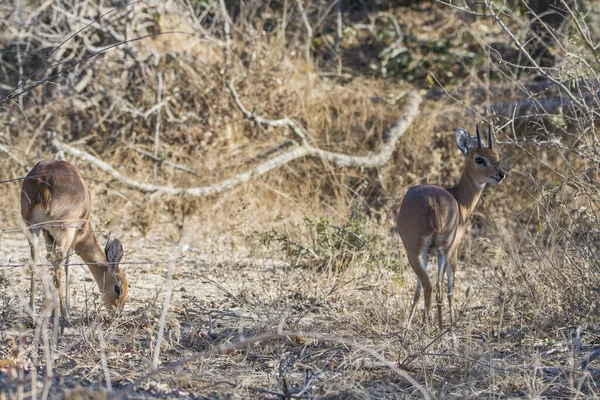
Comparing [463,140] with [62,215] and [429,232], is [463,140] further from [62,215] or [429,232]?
[62,215]

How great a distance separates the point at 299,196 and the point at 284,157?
52 cm

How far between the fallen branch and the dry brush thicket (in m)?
0.04

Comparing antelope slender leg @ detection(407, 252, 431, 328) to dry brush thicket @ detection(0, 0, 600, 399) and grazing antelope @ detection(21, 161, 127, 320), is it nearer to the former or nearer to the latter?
dry brush thicket @ detection(0, 0, 600, 399)

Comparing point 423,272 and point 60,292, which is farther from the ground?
point 423,272

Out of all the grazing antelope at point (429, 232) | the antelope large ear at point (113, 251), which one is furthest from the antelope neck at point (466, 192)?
the antelope large ear at point (113, 251)

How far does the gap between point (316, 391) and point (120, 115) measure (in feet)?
21.7

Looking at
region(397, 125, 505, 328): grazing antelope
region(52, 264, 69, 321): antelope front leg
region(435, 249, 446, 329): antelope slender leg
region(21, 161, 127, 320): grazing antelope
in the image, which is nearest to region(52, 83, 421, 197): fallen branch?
region(21, 161, 127, 320): grazing antelope

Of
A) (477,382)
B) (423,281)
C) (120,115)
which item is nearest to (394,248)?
(423,281)

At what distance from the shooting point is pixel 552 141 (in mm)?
5094

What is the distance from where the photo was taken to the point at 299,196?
9.31 metres

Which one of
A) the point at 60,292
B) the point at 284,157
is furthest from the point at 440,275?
→ the point at 284,157

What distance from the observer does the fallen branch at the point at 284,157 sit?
852 centimetres

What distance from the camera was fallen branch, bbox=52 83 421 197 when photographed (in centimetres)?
852

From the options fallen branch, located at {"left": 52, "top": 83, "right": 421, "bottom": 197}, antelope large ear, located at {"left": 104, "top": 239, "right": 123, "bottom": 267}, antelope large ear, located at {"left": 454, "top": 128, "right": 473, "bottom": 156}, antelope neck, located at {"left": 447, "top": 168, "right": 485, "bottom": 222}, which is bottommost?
fallen branch, located at {"left": 52, "top": 83, "right": 421, "bottom": 197}
